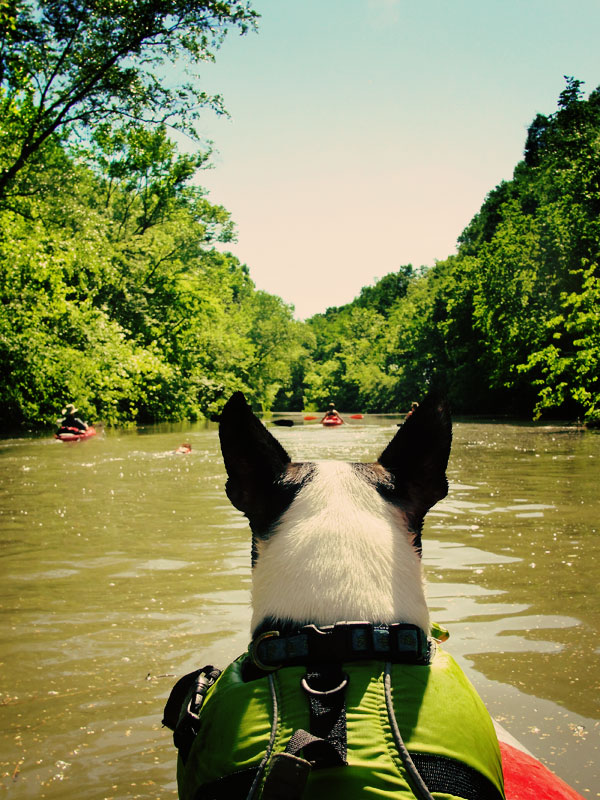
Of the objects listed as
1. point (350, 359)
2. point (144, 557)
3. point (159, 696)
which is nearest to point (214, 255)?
point (144, 557)

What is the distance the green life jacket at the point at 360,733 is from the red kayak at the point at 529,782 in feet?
1.40

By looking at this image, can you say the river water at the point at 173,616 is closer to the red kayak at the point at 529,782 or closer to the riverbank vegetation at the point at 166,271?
the red kayak at the point at 529,782

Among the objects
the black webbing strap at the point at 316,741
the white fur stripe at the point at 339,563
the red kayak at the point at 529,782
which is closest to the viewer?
the black webbing strap at the point at 316,741

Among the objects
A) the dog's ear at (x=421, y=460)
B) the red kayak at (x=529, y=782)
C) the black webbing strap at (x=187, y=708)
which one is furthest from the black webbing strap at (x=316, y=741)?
the red kayak at (x=529, y=782)

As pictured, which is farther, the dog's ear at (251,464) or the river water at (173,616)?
the river water at (173,616)

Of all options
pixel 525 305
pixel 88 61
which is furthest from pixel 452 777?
pixel 525 305

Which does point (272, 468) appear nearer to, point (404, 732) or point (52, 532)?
point (404, 732)

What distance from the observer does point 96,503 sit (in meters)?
11.8

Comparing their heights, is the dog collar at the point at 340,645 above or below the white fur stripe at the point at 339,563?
below

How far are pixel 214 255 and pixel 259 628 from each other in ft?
162

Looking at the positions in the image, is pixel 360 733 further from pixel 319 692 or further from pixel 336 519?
pixel 336 519

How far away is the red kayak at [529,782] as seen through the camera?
7.68ft

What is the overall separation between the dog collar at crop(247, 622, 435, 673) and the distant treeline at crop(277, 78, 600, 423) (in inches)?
702

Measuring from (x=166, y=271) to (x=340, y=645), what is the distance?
37.8 m
